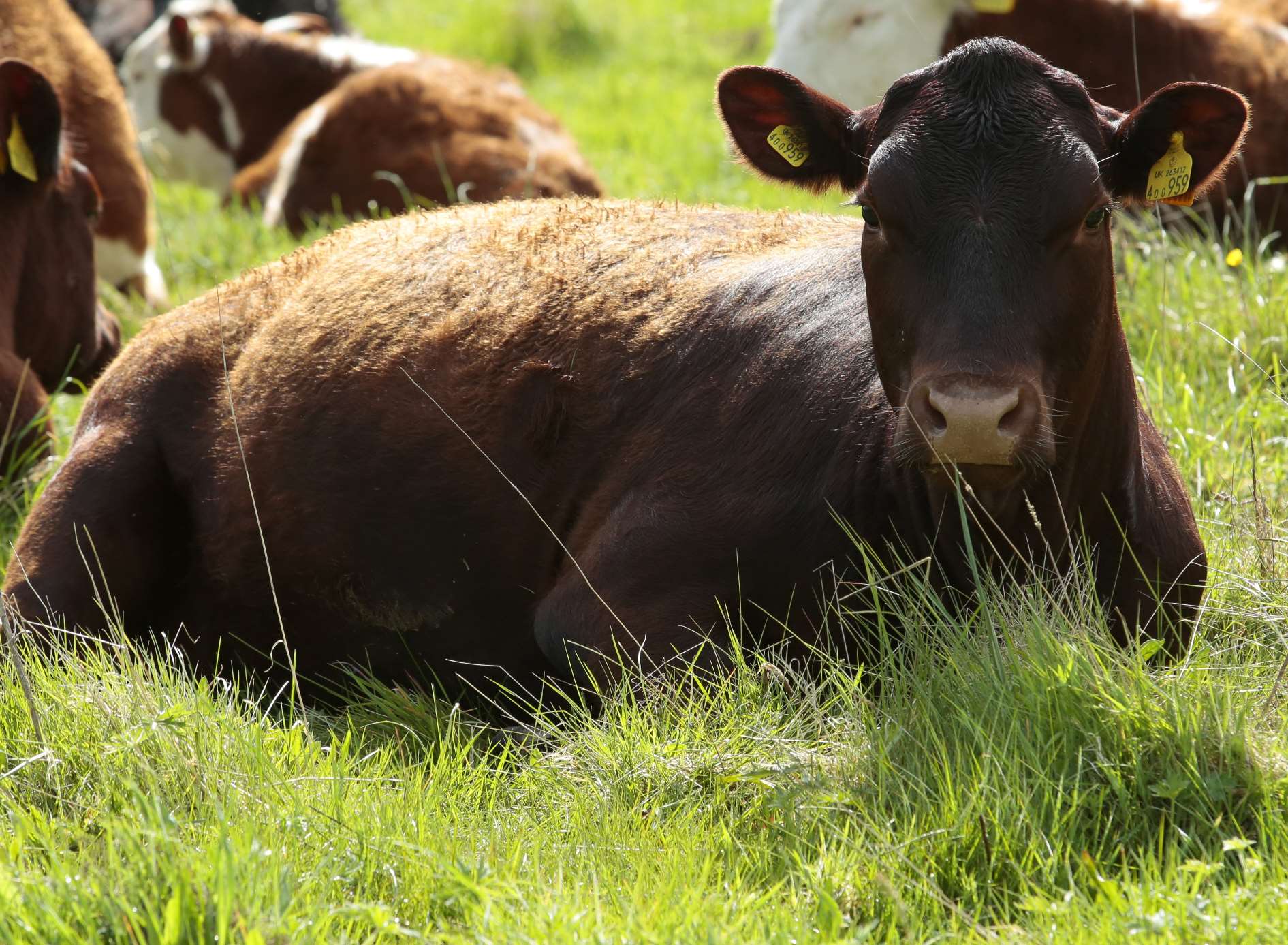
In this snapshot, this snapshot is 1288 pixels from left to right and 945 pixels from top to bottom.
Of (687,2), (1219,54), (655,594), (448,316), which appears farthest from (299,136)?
(687,2)

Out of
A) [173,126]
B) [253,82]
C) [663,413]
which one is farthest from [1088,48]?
[173,126]

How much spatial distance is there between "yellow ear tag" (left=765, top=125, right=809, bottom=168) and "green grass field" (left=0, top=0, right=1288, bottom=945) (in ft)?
4.10

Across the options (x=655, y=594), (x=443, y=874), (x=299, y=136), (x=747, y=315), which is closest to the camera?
(x=443, y=874)

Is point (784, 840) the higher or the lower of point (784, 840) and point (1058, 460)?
the lower

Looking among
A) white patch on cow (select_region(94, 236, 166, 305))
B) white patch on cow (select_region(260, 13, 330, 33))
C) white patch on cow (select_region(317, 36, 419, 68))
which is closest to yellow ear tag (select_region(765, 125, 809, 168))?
white patch on cow (select_region(94, 236, 166, 305))

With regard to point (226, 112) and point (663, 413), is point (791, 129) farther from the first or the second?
point (226, 112)

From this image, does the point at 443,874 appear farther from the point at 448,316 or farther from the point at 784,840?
the point at 448,316

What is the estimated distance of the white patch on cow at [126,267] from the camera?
30.8 ft

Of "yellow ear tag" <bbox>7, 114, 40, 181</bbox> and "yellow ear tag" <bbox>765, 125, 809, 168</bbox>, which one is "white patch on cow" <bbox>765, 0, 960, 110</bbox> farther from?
"yellow ear tag" <bbox>765, 125, 809, 168</bbox>

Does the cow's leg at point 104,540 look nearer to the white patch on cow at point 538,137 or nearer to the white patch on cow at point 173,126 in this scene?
the white patch on cow at point 538,137

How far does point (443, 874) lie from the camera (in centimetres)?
298

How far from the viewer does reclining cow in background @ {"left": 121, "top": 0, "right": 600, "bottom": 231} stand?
1017cm

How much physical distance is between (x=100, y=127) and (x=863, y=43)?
4264 mm

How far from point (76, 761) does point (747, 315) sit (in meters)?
2.04
